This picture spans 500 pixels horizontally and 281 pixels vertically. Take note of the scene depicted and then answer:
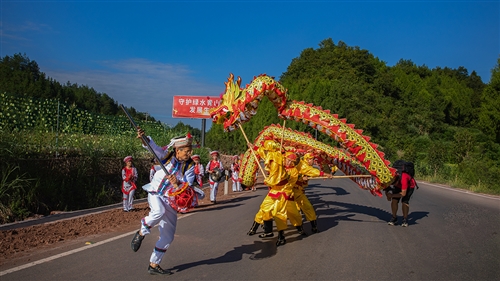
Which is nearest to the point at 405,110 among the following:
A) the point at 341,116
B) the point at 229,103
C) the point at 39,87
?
the point at 341,116

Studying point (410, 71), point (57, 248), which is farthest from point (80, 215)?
point (410, 71)

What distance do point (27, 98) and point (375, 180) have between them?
10.1 metres

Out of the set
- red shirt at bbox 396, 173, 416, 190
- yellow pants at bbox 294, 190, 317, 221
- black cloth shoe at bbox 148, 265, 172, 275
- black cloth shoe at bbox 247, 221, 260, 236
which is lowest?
black cloth shoe at bbox 148, 265, 172, 275

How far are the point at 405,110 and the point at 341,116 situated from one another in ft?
43.6

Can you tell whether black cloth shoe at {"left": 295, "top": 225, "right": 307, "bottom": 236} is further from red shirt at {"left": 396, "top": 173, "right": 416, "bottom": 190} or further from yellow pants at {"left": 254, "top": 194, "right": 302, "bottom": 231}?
red shirt at {"left": 396, "top": 173, "right": 416, "bottom": 190}

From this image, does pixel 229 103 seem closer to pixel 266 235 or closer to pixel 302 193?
pixel 302 193

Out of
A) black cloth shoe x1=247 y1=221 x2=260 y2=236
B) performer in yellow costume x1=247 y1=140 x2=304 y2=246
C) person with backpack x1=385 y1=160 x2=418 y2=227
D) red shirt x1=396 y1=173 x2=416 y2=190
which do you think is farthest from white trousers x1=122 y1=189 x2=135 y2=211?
red shirt x1=396 y1=173 x2=416 y2=190

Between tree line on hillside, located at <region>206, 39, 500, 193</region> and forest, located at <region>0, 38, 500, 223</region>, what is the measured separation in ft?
0.38

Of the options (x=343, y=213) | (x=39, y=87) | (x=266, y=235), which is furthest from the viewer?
(x=39, y=87)

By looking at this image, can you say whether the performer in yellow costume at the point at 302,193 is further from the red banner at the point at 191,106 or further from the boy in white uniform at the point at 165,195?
the red banner at the point at 191,106

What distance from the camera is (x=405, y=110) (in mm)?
55594

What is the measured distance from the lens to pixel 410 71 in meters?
81.6

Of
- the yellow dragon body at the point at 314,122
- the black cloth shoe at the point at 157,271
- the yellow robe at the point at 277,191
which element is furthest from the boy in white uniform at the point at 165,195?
the yellow dragon body at the point at 314,122

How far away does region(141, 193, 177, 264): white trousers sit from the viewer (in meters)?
5.77
